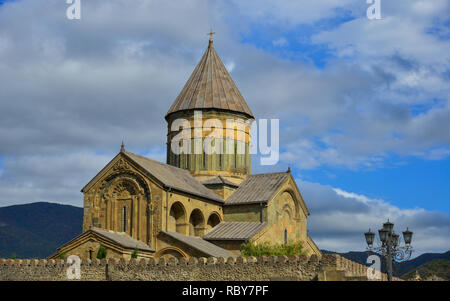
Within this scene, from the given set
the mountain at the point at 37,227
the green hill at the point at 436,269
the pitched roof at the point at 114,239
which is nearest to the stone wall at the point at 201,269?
the pitched roof at the point at 114,239

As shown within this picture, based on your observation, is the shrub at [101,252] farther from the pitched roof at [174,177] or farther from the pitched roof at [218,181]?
the pitched roof at [218,181]

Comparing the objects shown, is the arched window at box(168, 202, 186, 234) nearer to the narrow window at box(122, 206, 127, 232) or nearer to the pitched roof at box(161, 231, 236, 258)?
the pitched roof at box(161, 231, 236, 258)

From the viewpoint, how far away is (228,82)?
38.5 meters

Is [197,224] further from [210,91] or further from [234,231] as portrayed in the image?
[210,91]

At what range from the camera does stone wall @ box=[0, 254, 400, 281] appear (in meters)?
19.4

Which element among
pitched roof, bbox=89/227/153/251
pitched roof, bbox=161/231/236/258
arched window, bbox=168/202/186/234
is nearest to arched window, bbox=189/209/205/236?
arched window, bbox=168/202/186/234

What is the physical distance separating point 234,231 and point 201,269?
10649 mm

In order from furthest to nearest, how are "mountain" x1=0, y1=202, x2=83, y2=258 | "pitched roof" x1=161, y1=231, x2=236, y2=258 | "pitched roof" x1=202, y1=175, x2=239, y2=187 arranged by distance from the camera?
"mountain" x1=0, y1=202, x2=83, y2=258 < "pitched roof" x1=202, y1=175, x2=239, y2=187 < "pitched roof" x1=161, y1=231, x2=236, y2=258

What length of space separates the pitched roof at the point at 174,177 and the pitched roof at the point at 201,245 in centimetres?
242

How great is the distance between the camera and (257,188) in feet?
114

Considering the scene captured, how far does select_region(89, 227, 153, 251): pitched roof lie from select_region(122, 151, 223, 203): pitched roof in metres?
3.12

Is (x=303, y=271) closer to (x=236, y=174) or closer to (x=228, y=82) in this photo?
A: (x=236, y=174)

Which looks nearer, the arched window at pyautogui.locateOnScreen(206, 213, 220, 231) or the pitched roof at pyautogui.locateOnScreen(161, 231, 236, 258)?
the pitched roof at pyautogui.locateOnScreen(161, 231, 236, 258)
